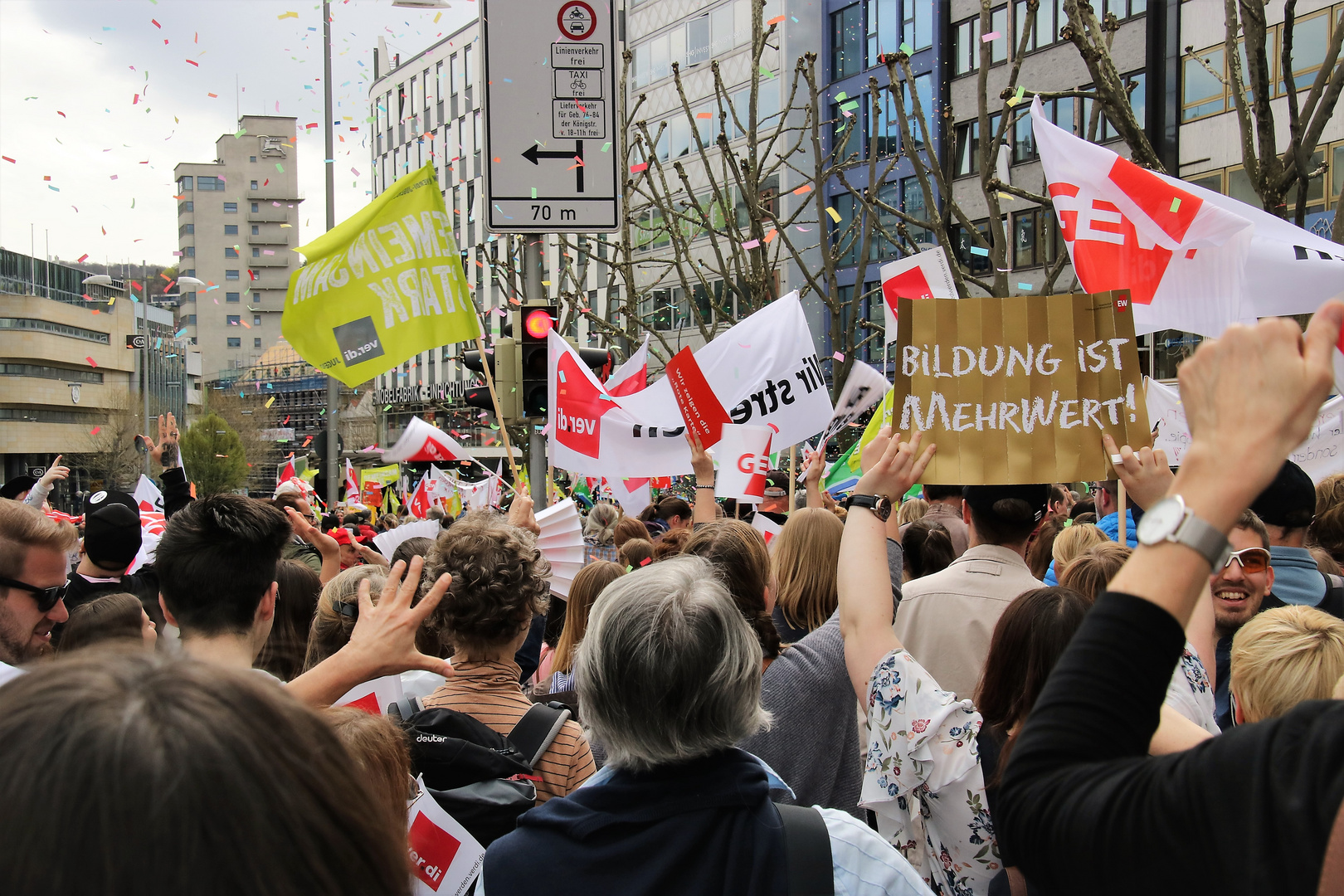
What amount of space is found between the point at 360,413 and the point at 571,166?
257 feet

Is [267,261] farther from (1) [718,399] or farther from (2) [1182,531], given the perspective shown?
(2) [1182,531]

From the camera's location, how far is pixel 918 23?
31906 millimetres

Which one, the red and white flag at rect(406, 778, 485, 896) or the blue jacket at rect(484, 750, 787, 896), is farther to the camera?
the red and white flag at rect(406, 778, 485, 896)

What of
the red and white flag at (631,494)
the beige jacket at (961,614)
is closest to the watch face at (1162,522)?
the beige jacket at (961,614)

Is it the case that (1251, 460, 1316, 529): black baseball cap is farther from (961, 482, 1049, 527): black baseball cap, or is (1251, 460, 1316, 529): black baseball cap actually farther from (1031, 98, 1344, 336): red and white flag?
(961, 482, 1049, 527): black baseball cap

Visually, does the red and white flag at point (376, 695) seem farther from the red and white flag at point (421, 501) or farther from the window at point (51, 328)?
the window at point (51, 328)

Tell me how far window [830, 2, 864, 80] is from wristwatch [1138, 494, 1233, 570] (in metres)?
36.0

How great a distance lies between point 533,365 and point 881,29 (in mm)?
30415

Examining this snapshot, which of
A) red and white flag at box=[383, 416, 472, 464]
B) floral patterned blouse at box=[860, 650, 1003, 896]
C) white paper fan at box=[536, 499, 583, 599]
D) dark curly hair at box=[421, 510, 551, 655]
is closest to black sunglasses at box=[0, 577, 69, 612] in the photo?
dark curly hair at box=[421, 510, 551, 655]

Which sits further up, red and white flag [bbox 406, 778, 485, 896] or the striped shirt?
the striped shirt

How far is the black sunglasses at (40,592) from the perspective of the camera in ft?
→ 10.8

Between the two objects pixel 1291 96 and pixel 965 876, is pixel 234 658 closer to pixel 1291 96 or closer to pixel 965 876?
pixel 965 876

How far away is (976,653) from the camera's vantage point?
347 cm

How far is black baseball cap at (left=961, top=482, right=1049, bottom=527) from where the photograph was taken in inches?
143
